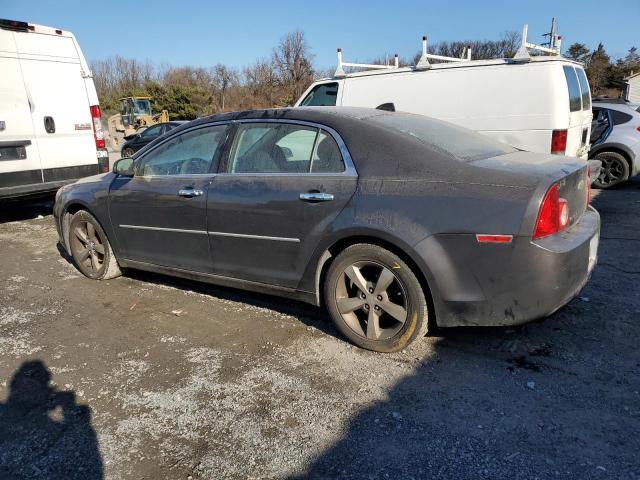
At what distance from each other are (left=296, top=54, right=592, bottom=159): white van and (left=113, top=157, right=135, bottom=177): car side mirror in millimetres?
4218

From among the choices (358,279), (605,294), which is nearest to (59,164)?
(358,279)

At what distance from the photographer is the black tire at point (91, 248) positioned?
489cm

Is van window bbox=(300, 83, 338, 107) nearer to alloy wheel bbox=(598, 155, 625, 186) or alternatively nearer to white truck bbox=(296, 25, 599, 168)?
white truck bbox=(296, 25, 599, 168)

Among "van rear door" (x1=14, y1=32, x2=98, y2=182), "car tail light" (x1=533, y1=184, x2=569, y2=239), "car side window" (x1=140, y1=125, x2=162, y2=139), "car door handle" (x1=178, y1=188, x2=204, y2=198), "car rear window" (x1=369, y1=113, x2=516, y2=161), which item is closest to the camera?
"car tail light" (x1=533, y1=184, x2=569, y2=239)

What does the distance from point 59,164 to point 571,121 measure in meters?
7.32

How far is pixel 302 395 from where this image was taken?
287 centimetres

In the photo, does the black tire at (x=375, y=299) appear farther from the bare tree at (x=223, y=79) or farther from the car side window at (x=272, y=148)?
the bare tree at (x=223, y=79)

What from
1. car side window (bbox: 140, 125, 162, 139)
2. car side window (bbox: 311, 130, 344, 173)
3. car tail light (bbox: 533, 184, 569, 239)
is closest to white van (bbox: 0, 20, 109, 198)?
car side window (bbox: 311, 130, 344, 173)

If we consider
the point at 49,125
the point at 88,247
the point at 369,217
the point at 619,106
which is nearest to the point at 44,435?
the point at 369,217

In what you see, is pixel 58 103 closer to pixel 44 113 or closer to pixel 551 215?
pixel 44 113

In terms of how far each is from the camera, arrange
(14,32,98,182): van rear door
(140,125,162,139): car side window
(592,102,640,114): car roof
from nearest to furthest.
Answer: (14,32,98,182): van rear door
(592,102,640,114): car roof
(140,125,162,139): car side window

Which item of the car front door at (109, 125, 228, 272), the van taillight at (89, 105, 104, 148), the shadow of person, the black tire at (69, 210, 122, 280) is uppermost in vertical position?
the van taillight at (89, 105, 104, 148)

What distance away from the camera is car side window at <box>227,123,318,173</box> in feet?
11.4

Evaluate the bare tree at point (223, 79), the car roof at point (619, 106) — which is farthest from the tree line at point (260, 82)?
the car roof at point (619, 106)
